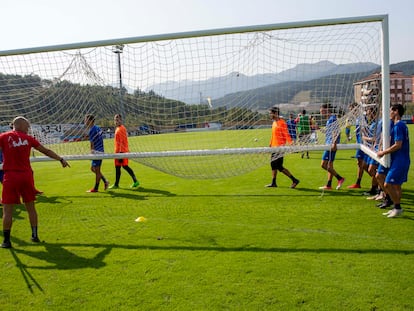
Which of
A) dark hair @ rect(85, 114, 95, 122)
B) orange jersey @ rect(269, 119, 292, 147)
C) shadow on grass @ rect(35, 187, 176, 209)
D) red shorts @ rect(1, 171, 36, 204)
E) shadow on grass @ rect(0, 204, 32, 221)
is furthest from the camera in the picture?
shadow on grass @ rect(35, 187, 176, 209)

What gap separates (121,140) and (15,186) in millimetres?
4264

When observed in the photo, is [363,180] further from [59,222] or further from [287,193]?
[59,222]

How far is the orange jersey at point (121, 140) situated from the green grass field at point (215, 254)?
4.83 ft

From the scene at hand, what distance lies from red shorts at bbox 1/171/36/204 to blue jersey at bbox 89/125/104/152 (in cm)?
346

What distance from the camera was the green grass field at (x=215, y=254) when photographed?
13.3 ft

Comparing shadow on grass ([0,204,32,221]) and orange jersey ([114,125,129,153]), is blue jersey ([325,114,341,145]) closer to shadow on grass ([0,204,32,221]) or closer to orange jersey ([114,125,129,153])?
orange jersey ([114,125,129,153])

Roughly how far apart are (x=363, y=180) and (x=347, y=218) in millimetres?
3922

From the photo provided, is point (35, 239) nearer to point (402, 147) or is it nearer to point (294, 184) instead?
point (294, 184)

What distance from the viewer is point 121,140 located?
32.8 feet

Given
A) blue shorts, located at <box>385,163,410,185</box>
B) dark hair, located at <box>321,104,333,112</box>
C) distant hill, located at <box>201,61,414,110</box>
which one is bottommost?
blue shorts, located at <box>385,163,410,185</box>

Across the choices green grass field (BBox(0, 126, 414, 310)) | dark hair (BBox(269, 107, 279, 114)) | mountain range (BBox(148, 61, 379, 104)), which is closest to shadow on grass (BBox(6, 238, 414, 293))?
green grass field (BBox(0, 126, 414, 310))

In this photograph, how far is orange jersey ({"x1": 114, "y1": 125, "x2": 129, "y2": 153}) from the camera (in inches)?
388

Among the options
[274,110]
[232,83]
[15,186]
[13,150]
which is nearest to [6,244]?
[15,186]

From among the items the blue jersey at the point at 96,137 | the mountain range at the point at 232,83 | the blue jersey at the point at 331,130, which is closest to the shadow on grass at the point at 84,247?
the blue jersey at the point at 331,130
